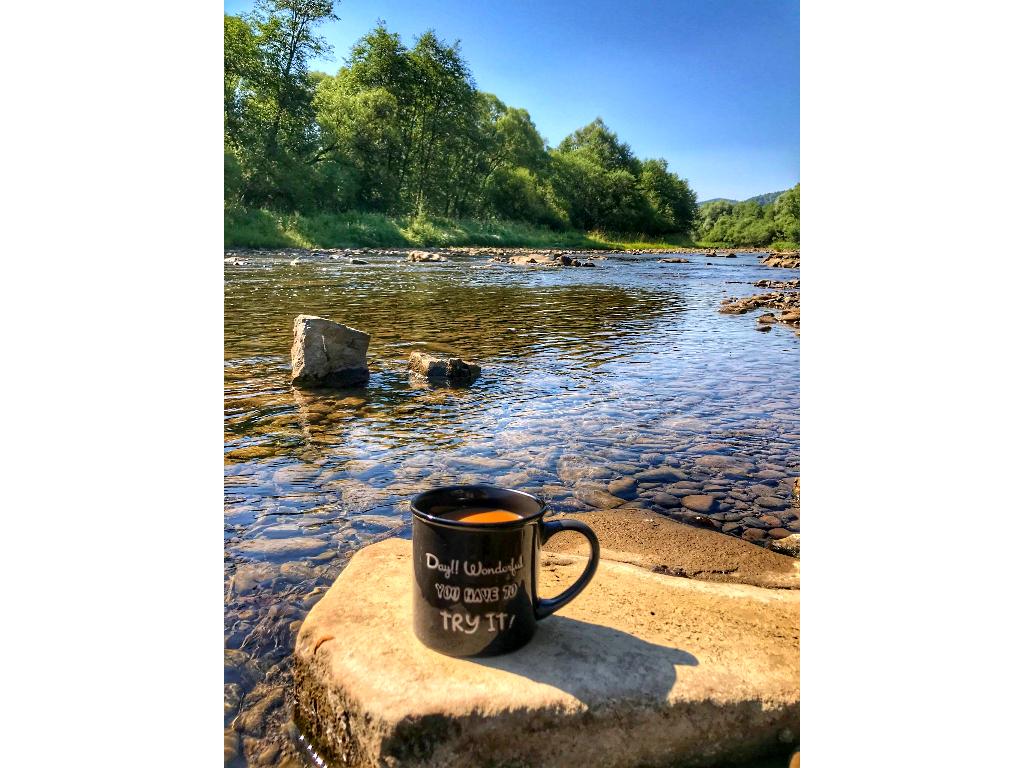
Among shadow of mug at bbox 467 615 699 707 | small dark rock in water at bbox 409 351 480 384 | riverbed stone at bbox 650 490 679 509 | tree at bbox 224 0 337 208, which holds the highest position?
tree at bbox 224 0 337 208

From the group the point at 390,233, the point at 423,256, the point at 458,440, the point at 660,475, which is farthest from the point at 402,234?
the point at 660,475

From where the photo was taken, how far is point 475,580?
4.07ft

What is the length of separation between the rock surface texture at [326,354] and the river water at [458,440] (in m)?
0.18

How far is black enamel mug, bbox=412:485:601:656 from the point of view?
1.23 meters

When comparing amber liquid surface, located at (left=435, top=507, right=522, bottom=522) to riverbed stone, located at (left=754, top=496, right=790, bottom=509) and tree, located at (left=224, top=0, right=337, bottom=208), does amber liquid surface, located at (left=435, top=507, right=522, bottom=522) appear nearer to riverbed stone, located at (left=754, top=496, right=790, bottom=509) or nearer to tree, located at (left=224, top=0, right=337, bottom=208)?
riverbed stone, located at (left=754, top=496, right=790, bottom=509)

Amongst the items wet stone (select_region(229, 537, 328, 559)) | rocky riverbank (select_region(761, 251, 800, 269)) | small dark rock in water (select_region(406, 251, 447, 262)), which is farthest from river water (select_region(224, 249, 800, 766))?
small dark rock in water (select_region(406, 251, 447, 262))

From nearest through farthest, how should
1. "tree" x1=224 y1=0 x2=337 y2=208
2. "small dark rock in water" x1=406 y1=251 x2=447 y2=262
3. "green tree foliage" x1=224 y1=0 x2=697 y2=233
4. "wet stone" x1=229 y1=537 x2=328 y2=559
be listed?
Answer: "wet stone" x1=229 y1=537 x2=328 y2=559 → "green tree foliage" x1=224 y1=0 x2=697 y2=233 → "tree" x1=224 y1=0 x2=337 y2=208 → "small dark rock in water" x1=406 y1=251 x2=447 y2=262

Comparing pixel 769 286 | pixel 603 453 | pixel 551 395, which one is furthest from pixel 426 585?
pixel 769 286

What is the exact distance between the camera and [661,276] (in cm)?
1820

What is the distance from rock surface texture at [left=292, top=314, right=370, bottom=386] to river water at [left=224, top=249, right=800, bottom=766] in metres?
0.18

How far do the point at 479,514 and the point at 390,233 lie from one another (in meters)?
17.6

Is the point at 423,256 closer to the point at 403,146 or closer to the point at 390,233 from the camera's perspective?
the point at 390,233

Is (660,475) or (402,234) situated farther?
(402,234)
